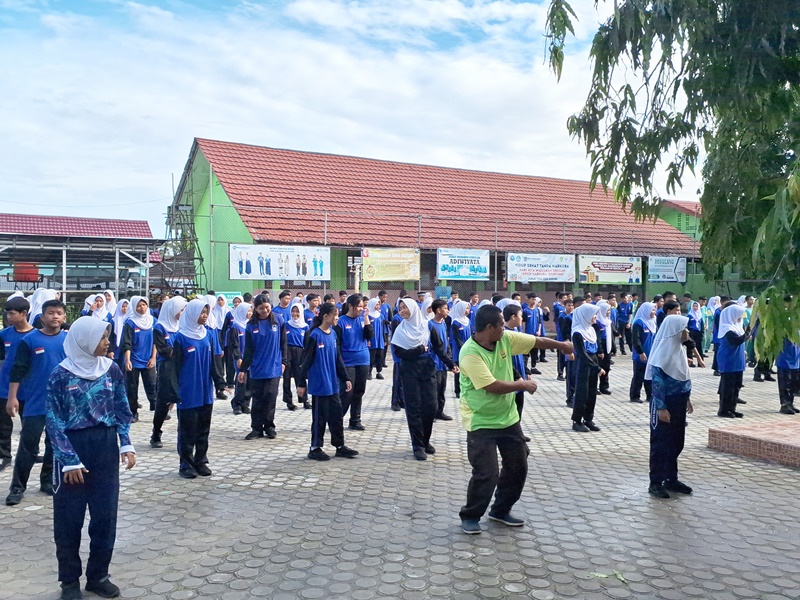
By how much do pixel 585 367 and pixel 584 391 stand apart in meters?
0.38

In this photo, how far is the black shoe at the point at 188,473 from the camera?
669cm

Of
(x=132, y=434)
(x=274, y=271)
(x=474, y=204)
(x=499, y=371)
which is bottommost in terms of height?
(x=132, y=434)

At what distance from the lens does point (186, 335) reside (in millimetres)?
6957

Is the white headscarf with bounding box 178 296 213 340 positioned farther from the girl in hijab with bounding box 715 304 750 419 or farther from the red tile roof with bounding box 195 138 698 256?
the red tile roof with bounding box 195 138 698 256

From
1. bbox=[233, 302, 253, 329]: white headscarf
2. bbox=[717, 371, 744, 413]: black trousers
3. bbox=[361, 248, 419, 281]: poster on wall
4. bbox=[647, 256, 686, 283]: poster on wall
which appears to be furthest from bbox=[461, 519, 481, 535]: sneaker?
bbox=[647, 256, 686, 283]: poster on wall

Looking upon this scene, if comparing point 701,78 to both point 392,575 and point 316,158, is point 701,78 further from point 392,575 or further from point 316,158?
point 316,158

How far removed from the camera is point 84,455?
407 centimetres

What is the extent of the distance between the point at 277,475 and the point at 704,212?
15.0ft

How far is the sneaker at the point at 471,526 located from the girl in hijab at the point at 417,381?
2.32 m

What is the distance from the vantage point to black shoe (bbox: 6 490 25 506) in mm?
5836

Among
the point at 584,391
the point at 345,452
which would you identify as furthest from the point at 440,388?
the point at 345,452

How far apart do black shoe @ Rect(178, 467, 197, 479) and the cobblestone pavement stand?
79mm

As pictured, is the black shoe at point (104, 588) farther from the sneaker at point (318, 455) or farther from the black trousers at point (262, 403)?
the black trousers at point (262, 403)

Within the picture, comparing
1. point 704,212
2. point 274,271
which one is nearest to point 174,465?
point 704,212
